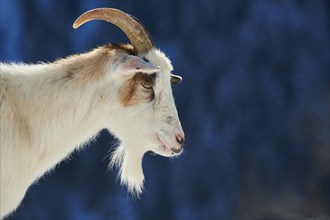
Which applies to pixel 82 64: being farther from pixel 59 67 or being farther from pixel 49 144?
pixel 49 144

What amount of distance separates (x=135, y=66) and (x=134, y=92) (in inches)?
11.8

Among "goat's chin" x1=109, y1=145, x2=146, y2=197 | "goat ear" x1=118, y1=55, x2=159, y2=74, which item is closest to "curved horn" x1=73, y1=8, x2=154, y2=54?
"goat ear" x1=118, y1=55, x2=159, y2=74

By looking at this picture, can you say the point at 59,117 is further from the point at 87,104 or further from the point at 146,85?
the point at 146,85

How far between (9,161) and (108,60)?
3.80 feet

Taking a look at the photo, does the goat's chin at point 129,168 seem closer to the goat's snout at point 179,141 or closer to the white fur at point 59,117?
the white fur at point 59,117

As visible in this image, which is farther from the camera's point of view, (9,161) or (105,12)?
(105,12)

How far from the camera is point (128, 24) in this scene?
5.14 meters

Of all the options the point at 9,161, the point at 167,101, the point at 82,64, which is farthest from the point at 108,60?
the point at 9,161

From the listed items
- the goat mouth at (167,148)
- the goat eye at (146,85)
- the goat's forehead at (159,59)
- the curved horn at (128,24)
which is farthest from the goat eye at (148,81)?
the goat mouth at (167,148)

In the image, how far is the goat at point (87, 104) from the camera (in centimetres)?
484

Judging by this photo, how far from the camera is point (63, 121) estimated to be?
4.99 metres

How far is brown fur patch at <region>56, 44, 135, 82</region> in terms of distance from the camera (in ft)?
16.5

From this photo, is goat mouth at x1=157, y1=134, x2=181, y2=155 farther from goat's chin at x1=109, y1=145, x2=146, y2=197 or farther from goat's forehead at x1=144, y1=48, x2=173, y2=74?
goat's forehead at x1=144, y1=48, x2=173, y2=74

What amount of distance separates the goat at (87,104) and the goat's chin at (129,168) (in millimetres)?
248
